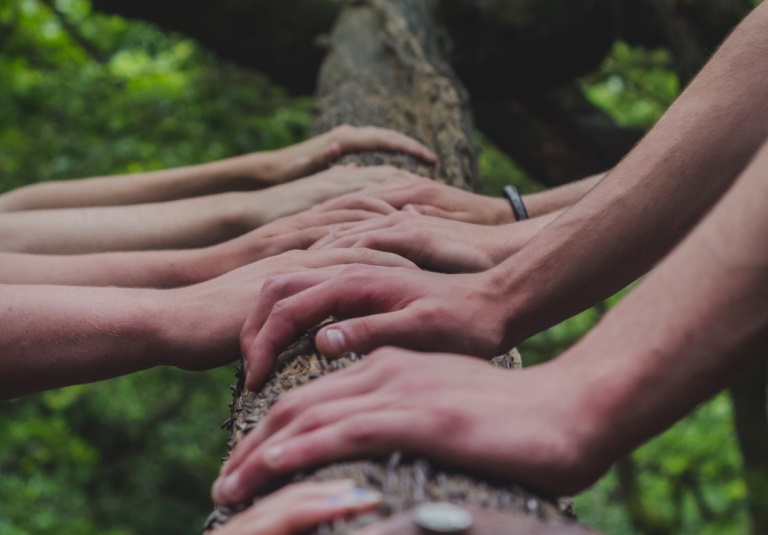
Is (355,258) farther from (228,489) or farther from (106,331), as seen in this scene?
(228,489)

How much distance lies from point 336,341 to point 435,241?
68 cm

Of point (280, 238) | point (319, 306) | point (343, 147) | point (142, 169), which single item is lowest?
point (319, 306)

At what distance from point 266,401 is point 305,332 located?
0.19 meters

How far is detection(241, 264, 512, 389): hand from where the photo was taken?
150 centimetres

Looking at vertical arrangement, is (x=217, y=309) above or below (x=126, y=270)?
below

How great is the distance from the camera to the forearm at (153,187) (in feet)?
11.1

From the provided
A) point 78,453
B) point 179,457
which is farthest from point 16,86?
point 179,457

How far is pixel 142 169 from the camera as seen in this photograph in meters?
5.66

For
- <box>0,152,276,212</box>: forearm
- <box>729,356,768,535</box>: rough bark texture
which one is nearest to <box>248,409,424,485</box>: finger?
<box>0,152,276,212</box>: forearm

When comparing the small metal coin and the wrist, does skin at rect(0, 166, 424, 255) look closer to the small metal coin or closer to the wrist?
the wrist

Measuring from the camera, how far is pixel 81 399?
8.48 m

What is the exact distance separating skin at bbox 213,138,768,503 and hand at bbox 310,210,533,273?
37.8 inches

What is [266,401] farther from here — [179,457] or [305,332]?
[179,457]

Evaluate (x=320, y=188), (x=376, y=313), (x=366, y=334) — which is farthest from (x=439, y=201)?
(x=366, y=334)
